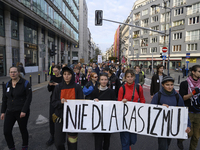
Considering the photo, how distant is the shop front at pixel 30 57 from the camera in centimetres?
2203

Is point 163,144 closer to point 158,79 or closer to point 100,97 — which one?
point 100,97

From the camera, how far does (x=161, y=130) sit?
2.96 meters

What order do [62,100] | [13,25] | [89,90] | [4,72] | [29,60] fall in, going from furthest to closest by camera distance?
1. [29,60]
2. [13,25]
3. [4,72]
4. [89,90]
5. [62,100]

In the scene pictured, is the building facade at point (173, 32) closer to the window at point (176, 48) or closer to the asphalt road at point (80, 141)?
the window at point (176, 48)

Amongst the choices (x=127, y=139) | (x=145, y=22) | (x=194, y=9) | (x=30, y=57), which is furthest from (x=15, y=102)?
(x=145, y=22)

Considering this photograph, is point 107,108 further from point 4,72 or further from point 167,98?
point 4,72

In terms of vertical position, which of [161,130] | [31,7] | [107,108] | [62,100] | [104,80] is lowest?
[161,130]

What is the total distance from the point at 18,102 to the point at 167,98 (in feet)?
9.89

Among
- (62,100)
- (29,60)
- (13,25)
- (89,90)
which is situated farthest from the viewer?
(29,60)

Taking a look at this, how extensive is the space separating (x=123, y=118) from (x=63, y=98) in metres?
1.30

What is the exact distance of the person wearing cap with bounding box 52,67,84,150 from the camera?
2.72 m

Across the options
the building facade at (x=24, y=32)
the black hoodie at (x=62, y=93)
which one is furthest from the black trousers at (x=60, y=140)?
the building facade at (x=24, y=32)

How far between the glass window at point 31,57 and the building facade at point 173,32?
17205 mm

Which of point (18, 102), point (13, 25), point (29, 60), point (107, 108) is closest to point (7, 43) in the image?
point (13, 25)
